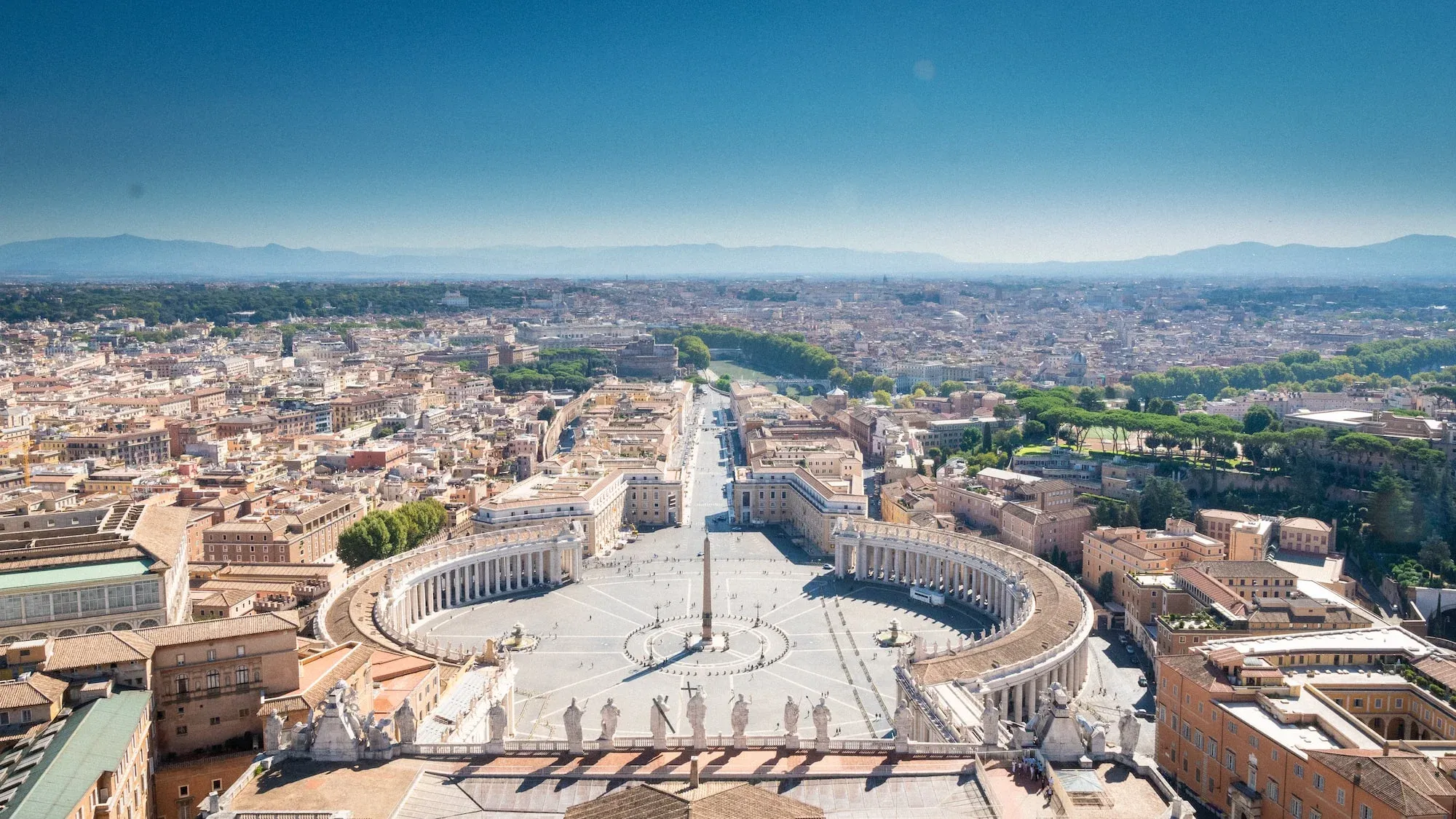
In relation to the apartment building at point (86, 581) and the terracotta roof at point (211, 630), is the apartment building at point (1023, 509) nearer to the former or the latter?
the terracotta roof at point (211, 630)

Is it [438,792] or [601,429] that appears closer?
[438,792]

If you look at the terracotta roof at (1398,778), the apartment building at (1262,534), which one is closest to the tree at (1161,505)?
the apartment building at (1262,534)

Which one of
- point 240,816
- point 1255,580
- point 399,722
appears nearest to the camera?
point 240,816

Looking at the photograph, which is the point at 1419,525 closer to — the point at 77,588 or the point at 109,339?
the point at 77,588

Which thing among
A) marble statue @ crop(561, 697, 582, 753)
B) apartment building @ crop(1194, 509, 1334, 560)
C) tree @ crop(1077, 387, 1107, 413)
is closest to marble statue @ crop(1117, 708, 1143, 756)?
marble statue @ crop(561, 697, 582, 753)

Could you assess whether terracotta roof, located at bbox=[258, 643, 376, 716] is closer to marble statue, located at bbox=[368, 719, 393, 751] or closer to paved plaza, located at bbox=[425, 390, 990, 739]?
marble statue, located at bbox=[368, 719, 393, 751]

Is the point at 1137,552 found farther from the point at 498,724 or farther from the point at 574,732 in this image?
the point at 498,724

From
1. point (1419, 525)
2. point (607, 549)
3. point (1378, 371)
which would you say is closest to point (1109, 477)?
point (1419, 525)

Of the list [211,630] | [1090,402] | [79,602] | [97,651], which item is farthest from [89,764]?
[1090,402]
